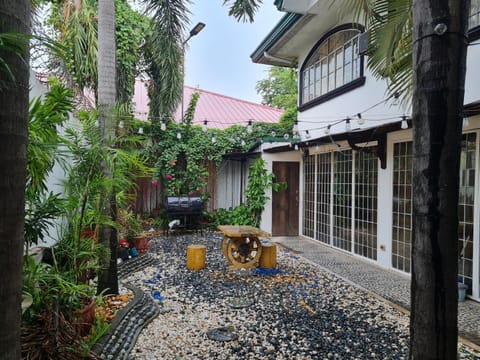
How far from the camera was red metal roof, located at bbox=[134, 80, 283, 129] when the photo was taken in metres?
14.4

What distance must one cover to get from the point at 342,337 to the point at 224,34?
33.9 feet

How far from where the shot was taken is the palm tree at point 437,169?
149 centimetres

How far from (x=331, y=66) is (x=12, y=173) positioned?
7964 millimetres

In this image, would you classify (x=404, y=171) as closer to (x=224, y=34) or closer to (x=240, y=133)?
(x=240, y=133)

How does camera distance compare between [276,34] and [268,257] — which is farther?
[276,34]

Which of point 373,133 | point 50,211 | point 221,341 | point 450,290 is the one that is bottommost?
point 221,341

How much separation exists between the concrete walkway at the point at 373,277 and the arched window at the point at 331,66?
12.0ft

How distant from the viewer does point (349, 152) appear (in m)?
7.28

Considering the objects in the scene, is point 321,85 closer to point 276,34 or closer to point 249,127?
point 276,34

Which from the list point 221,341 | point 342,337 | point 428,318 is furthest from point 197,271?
point 428,318

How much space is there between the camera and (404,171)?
564 centimetres

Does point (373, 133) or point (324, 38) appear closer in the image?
point (373, 133)

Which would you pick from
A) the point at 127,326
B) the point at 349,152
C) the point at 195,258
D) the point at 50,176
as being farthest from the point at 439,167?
the point at 349,152

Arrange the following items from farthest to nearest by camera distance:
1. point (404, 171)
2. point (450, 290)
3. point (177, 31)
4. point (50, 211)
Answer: point (177, 31)
point (404, 171)
point (50, 211)
point (450, 290)
